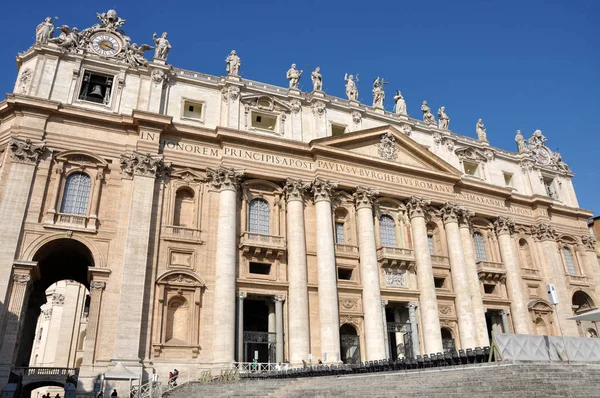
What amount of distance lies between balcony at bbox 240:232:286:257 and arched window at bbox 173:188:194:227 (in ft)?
11.4

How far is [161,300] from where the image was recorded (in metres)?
26.3

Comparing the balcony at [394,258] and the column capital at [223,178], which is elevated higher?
the column capital at [223,178]

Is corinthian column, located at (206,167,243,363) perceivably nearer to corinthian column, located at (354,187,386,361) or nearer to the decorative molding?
corinthian column, located at (354,187,386,361)

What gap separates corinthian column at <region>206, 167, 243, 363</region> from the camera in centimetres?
2606

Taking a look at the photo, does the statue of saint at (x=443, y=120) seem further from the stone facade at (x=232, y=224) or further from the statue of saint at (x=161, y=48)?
the statue of saint at (x=161, y=48)

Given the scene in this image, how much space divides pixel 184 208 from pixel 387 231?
47.4 ft

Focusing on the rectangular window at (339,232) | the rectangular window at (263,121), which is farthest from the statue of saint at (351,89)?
the rectangular window at (339,232)

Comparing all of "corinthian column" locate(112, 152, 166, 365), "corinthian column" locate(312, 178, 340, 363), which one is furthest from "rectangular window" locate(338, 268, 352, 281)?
"corinthian column" locate(112, 152, 166, 365)

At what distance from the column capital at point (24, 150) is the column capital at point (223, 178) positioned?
943 cm

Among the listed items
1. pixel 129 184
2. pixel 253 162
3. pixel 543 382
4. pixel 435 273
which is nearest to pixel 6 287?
pixel 129 184

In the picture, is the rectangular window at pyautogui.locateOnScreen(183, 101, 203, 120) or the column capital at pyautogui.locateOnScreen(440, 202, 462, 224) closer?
the rectangular window at pyautogui.locateOnScreen(183, 101, 203, 120)

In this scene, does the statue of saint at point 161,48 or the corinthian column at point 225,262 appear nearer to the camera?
the corinthian column at point 225,262

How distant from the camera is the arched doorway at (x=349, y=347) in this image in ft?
97.8

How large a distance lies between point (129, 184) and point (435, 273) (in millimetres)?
21526
